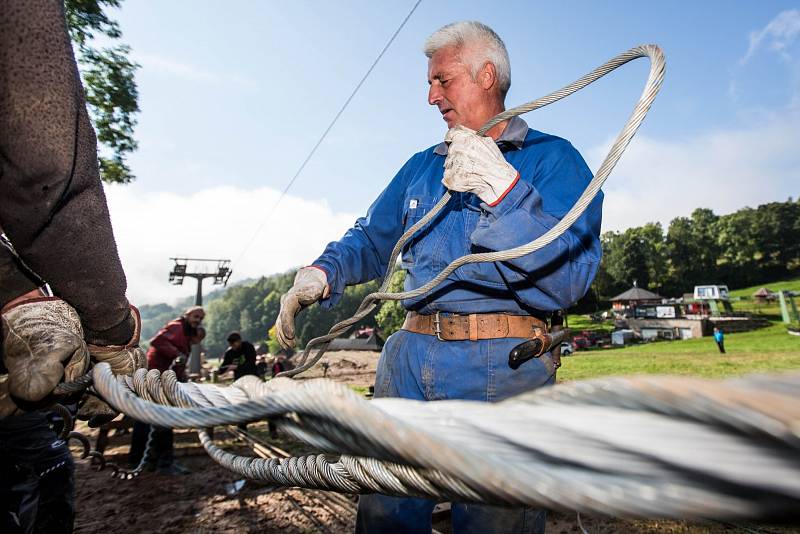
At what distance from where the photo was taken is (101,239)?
4.39 ft

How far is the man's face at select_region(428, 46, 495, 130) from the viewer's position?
2150mm

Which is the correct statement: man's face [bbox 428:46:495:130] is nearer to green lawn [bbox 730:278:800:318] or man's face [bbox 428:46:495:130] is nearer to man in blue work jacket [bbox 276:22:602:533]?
man in blue work jacket [bbox 276:22:602:533]

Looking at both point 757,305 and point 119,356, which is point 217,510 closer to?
point 119,356

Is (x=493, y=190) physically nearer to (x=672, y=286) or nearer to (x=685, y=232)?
(x=672, y=286)

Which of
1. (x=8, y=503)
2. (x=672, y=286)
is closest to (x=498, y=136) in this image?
(x=8, y=503)

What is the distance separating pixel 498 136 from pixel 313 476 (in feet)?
5.96

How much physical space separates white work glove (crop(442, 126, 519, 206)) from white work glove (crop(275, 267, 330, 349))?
37.5 inches

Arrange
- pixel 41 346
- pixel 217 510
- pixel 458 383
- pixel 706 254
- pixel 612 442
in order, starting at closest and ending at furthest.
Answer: pixel 612 442
pixel 41 346
pixel 458 383
pixel 217 510
pixel 706 254

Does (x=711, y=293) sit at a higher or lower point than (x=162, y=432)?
higher

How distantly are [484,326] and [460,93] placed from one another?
1204 mm

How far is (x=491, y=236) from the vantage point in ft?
5.12

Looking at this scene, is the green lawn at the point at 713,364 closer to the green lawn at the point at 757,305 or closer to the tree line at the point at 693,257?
the green lawn at the point at 757,305

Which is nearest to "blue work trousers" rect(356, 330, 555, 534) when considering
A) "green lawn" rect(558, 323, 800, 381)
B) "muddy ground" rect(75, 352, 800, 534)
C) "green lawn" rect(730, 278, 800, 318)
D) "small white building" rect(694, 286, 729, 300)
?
"muddy ground" rect(75, 352, 800, 534)

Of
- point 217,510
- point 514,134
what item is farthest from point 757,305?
point 514,134
